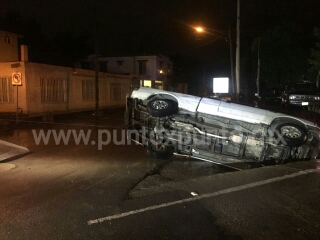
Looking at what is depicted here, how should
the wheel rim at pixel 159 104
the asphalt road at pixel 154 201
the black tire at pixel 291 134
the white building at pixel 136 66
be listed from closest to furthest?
1. the asphalt road at pixel 154 201
2. the black tire at pixel 291 134
3. the wheel rim at pixel 159 104
4. the white building at pixel 136 66

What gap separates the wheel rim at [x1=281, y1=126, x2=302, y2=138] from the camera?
7.45 m

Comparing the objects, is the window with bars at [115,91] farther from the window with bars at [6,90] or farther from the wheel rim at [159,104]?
the wheel rim at [159,104]

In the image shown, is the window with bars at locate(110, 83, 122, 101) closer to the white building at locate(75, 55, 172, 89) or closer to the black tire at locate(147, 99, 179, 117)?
the white building at locate(75, 55, 172, 89)

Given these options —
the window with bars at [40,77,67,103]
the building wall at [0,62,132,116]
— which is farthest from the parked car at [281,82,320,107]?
the window with bars at [40,77,67,103]

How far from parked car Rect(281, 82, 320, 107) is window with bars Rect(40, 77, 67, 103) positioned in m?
15.5

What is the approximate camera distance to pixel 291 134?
294 inches

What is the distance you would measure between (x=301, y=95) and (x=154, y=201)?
19883mm

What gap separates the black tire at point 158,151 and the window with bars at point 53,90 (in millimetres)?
12282

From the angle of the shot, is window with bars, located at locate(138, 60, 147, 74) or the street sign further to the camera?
window with bars, located at locate(138, 60, 147, 74)

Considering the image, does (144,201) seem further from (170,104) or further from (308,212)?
(170,104)

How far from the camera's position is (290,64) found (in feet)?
125

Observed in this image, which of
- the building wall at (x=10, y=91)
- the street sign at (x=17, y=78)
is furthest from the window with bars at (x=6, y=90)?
the street sign at (x=17, y=78)

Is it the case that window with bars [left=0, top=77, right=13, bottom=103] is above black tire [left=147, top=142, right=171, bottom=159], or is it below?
above

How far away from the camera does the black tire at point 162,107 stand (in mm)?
7910
